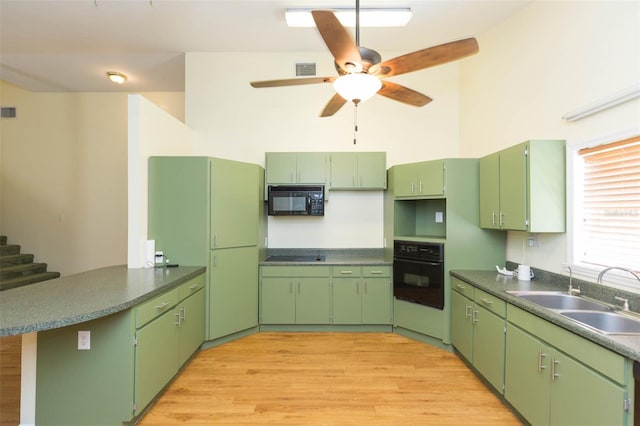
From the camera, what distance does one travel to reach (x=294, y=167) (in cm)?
379

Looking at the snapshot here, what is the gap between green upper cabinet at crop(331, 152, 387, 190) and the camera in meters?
3.81

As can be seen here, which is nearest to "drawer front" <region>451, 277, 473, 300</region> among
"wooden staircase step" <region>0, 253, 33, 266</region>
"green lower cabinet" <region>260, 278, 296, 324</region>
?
"green lower cabinet" <region>260, 278, 296, 324</region>

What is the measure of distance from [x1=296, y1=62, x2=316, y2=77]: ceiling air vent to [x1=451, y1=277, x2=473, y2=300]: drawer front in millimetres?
3279

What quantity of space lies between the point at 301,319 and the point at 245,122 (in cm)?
284

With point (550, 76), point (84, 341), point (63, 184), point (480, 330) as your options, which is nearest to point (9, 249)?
point (63, 184)

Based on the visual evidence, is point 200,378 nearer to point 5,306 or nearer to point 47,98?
point 5,306

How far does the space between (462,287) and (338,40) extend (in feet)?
8.30

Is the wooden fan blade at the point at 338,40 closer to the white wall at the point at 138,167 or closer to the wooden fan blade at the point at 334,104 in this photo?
the wooden fan blade at the point at 334,104

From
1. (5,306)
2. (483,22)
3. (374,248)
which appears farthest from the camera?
(374,248)

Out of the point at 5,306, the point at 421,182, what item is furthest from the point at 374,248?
the point at 5,306

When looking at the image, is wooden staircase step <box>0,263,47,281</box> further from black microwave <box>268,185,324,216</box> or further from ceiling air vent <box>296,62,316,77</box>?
ceiling air vent <box>296,62,316,77</box>

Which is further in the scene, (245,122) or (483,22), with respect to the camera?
(245,122)

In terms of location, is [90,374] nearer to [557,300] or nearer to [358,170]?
[358,170]

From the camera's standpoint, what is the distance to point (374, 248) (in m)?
4.10
